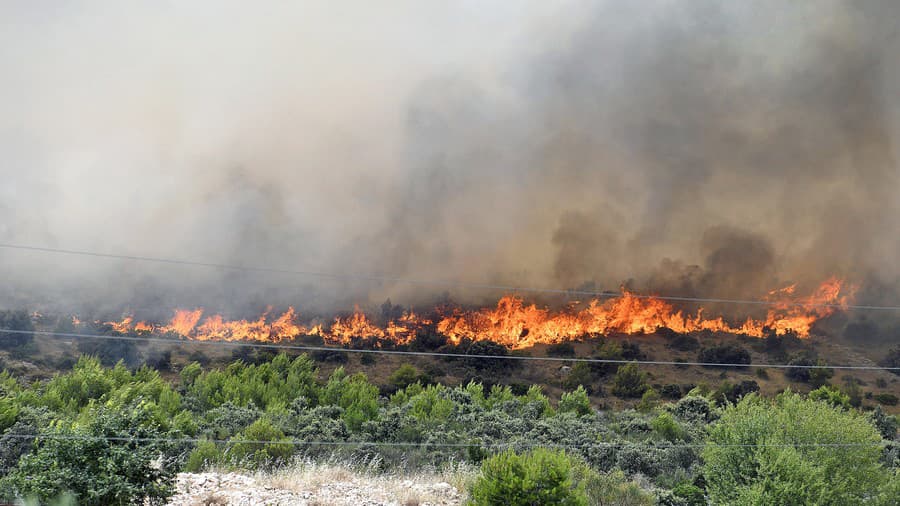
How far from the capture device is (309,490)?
1905cm

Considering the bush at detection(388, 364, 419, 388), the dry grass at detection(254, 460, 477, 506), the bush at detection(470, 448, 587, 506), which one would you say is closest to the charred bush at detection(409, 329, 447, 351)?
the bush at detection(388, 364, 419, 388)

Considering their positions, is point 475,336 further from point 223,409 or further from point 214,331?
point 223,409

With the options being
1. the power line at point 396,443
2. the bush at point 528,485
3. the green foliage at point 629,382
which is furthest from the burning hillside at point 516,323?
the bush at point 528,485

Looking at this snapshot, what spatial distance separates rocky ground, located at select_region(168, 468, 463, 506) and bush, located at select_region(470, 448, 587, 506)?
3361mm

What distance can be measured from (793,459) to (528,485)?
9.38 meters

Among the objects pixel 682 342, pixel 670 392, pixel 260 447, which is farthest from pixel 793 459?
pixel 682 342

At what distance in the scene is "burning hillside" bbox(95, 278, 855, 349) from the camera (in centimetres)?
7556

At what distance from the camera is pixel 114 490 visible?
14.0 meters

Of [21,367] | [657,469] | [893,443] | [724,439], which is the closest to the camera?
[724,439]

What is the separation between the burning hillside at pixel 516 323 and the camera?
75562 mm

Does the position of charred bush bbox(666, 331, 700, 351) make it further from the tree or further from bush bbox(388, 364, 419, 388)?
the tree

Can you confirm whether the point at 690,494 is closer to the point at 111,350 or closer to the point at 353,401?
the point at 353,401

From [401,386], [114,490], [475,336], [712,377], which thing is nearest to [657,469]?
→ [114,490]

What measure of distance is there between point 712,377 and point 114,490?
2616 inches
